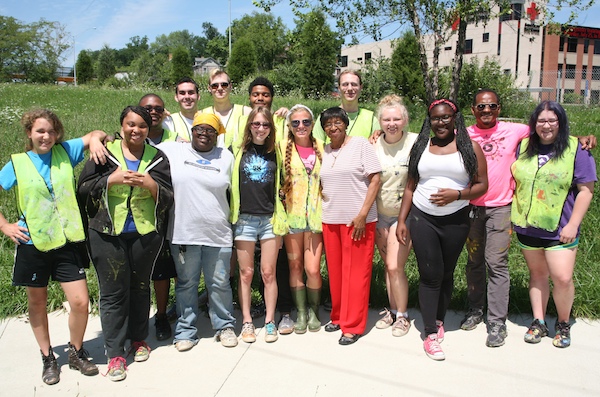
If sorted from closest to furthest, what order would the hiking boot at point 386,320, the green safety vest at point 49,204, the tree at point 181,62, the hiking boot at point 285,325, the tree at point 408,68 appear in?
1. the green safety vest at point 49,204
2. the hiking boot at point 285,325
3. the hiking boot at point 386,320
4. the tree at point 408,68
5. the tree at point 181,62

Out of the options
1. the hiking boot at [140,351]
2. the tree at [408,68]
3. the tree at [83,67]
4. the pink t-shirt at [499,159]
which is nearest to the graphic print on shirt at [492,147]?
the pink t-shirt at [499,159]

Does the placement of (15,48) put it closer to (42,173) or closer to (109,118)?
(109,118)

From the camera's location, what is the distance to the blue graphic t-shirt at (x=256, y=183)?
3.88 metres

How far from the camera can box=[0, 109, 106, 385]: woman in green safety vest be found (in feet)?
10.7

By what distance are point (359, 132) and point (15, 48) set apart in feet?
173

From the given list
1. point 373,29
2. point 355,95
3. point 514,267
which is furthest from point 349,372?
point 373,29

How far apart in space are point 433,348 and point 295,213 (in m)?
1.49

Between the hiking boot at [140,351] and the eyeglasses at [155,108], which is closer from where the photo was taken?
the hiking boot at [140,351]

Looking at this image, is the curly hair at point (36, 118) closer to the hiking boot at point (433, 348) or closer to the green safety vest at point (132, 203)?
the green safety vest at point (132, 203)

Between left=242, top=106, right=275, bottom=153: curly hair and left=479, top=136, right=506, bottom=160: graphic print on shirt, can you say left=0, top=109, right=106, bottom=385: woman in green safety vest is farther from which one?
left=479, top=136, right=506, bottom=160: graphic print on shirt

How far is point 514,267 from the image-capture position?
5.38m

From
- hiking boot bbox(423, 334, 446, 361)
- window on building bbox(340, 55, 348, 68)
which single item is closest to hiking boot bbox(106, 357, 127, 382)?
hiking boot bbox(423, 334, 446, 361)

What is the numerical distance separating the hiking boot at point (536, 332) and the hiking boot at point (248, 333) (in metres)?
2.21

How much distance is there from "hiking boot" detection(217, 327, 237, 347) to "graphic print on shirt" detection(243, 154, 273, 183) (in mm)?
1245
